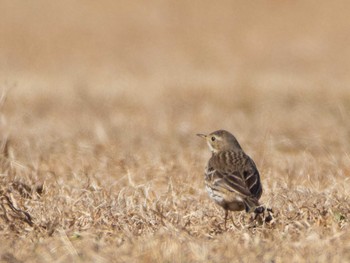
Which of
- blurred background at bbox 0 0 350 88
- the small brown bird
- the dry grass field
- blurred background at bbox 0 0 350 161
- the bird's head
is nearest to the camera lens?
the dry grass field

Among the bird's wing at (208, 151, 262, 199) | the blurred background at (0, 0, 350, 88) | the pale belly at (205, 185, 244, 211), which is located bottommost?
the blurred background at (0, 0, 350, 88)

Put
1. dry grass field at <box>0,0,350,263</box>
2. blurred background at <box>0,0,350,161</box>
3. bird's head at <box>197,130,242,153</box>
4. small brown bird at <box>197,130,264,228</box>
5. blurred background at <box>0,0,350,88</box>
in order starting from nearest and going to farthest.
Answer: dry grass field at <box>0,0,350,263</box> < small brown bird at <box>197,130,264,228</box> < bird's head at <box>197,130,242,153</box> < blurred background at <box>0,0,350,161</box> < blurred background at <box>0,0,350,88</box>

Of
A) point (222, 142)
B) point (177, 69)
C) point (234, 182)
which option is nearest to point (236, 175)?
point (234, 182)

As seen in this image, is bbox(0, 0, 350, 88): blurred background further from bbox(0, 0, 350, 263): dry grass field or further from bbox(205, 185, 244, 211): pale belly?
bbox(205, 185, 244, 211): pale belly

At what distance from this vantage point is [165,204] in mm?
7926

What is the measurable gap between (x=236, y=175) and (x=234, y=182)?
0.30ft

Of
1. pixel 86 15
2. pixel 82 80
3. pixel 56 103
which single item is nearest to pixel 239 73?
pixel 82 80

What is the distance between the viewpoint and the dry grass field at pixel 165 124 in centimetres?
661

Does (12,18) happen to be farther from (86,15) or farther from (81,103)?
(81,103)

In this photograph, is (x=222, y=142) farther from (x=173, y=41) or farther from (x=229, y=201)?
(x=173, y=41)

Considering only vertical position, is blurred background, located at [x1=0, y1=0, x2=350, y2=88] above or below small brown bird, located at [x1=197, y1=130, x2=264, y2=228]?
below

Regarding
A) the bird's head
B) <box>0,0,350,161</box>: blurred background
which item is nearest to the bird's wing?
the bird's head

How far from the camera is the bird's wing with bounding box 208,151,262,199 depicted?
23.6 feet

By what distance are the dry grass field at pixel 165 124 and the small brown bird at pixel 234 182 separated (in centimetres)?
19
